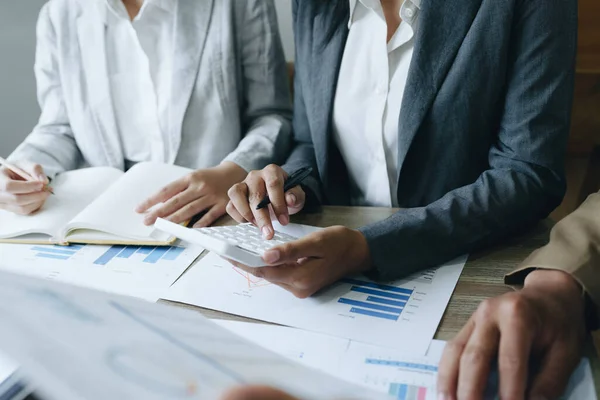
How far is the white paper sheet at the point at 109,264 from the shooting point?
2.66ft

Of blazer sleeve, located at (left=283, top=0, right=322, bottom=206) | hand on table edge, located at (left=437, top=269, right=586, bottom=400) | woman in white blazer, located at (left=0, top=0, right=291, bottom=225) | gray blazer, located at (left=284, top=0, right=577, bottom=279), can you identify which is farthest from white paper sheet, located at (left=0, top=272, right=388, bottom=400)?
woman in white blazer, located at (left=0, top=0, right=291, bottom=225)

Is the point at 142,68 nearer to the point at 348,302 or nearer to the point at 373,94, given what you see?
the point at 373,94

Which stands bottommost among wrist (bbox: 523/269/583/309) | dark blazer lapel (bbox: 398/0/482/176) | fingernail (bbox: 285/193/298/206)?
fingernail (bbox: 285/193/298/206)

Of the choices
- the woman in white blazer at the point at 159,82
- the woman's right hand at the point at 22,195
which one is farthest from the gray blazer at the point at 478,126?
the woman's right hand at the point at 22,195

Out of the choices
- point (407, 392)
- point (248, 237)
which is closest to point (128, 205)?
point (248, 237)

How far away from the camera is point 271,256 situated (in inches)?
27.6

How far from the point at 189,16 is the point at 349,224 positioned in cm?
64

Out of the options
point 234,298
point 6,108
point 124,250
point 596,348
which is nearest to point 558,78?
point 596,348

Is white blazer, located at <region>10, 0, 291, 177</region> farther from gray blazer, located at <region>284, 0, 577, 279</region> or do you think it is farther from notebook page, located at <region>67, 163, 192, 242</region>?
gray blazer, located at <region>284, 0, 577, 279</region>

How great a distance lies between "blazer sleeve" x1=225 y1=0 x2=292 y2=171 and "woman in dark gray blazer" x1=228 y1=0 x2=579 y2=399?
12 centimetres

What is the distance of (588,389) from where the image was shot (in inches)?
21.9

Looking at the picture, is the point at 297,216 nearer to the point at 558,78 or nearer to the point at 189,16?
the point at 558,78

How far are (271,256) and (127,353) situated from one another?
0.33m

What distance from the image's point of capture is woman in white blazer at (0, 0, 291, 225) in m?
1.26
